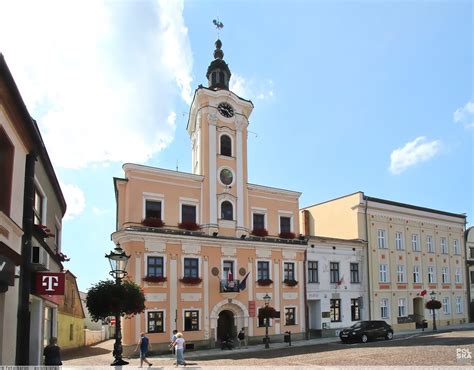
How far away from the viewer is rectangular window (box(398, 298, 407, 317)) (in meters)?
40.3

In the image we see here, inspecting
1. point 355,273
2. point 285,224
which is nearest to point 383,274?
point 355,273

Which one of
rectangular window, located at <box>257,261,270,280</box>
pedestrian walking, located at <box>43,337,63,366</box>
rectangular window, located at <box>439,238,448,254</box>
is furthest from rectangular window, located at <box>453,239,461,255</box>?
pedestrian walking, located at <box>43,337,63,366</box>

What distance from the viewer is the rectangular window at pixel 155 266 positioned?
28.1 meters

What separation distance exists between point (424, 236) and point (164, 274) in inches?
1066

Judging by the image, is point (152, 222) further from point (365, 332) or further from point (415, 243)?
point (415, 243)

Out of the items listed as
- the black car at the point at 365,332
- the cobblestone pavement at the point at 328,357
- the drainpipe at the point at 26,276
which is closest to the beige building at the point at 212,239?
the cobblestone pavement at the point at 328,357

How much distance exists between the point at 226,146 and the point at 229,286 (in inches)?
384

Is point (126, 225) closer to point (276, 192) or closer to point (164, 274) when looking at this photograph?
point (164, 274)

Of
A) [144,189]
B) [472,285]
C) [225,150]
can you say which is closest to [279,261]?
[225,150]

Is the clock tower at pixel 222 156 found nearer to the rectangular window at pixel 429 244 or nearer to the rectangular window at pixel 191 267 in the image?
the rectangular window at pixel 191 267

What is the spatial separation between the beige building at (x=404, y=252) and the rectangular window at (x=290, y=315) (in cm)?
799

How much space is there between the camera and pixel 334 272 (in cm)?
3666

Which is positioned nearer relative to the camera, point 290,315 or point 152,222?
point 152,222

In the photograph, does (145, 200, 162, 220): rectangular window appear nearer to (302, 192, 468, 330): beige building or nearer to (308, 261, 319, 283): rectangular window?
(308, 261, 319, 283): rectangular window
